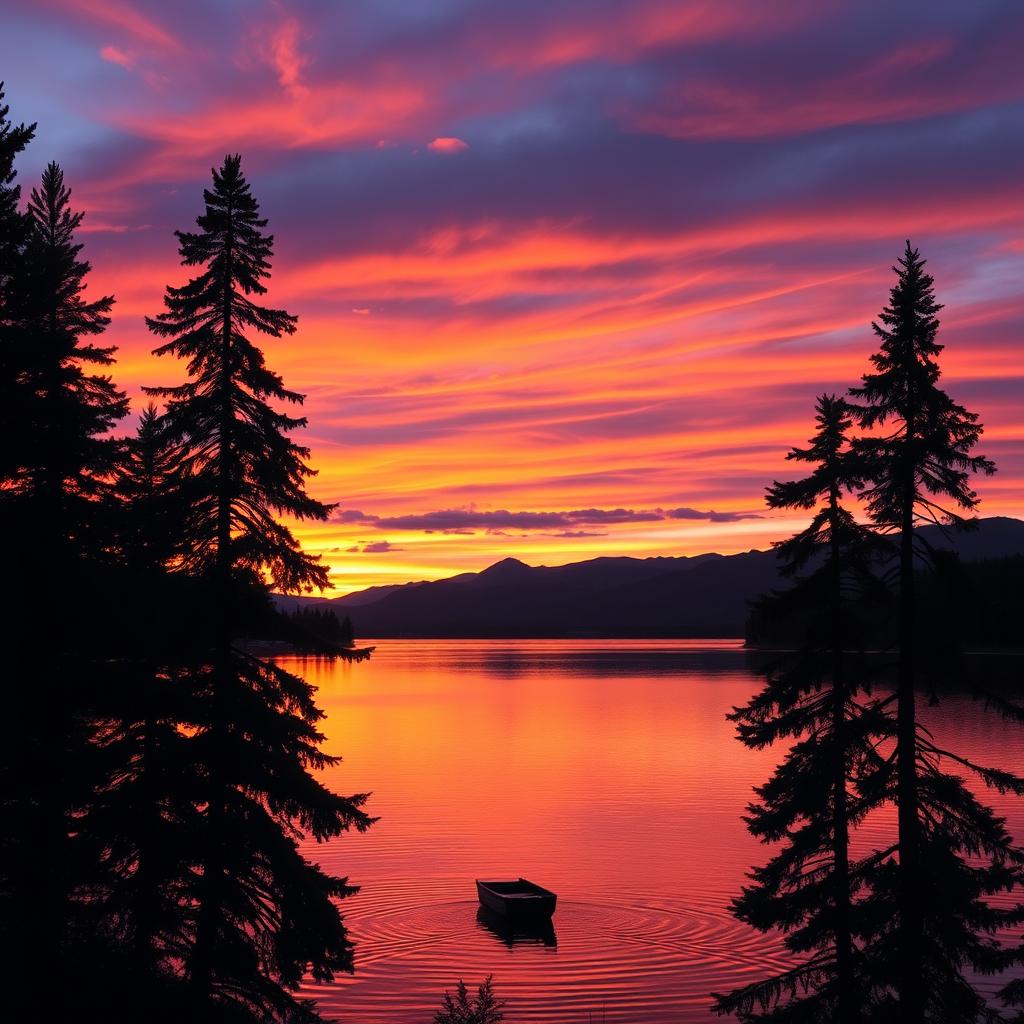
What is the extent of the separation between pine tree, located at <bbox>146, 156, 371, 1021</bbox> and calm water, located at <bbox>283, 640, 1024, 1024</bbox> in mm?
16169

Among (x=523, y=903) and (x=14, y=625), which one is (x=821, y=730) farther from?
(x=523, y=903)

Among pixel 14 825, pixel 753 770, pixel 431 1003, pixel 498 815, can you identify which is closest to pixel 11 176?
pixel 14 825

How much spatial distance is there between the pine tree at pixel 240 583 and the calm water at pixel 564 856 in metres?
16.2

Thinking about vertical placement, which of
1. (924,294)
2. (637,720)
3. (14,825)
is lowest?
(637,720)

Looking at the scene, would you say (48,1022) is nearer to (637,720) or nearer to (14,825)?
(14,825)

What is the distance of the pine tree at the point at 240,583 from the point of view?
2519cm

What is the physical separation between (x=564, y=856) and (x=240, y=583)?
4662cm

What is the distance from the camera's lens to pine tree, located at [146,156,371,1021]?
2519cm

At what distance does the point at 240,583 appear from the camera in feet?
83.3

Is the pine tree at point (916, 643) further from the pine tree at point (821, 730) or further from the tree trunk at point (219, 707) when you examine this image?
the tree trunk at point (219, 707)

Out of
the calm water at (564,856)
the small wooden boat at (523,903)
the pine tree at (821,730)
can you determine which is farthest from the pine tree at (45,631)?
the small wooden boat at (523,903)

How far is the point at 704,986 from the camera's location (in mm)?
42500

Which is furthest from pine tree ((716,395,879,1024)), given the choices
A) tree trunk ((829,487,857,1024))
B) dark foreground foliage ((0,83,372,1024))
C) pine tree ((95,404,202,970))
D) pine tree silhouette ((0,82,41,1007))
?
pine tree silhouette ((0,82,41,1007))

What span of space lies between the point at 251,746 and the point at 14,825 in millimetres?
5413
